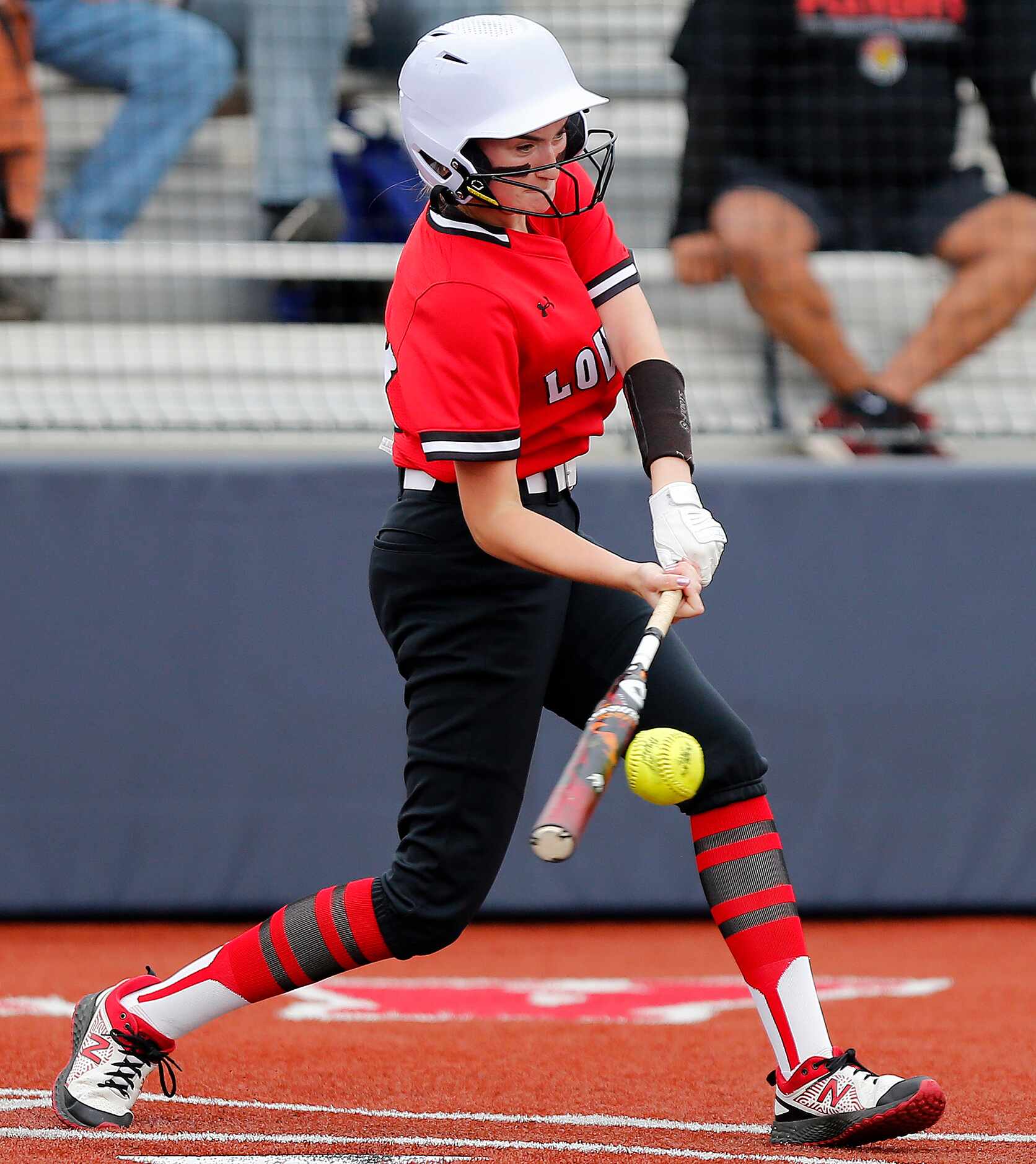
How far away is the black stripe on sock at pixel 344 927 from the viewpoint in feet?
8.15

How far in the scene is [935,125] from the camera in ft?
17.0

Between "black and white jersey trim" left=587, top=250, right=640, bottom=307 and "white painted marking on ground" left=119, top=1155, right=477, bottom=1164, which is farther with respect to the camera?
"black and white jersey trim" left=587, top=250, right=640, bottom=307

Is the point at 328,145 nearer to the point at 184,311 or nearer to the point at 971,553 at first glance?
the point at 184,311

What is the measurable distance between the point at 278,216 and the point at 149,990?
322 cm

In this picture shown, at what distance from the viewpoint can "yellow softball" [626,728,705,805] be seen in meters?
2.19

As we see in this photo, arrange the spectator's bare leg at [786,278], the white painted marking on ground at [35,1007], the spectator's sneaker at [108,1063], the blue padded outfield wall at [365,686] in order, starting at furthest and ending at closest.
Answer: the spectator's bare leg at [786,278] < the blue padded outfield wall at [365,686] < the white painted marking on ground at [35,1007] < the spectator's sneaker at [108,1063]

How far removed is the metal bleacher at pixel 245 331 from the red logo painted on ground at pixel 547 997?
1.67 m

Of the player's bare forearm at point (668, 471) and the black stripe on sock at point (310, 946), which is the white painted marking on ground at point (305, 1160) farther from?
the player's bare forearm at point (668, 471)

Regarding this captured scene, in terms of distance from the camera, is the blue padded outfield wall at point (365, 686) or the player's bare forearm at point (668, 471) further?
the blue padded outfield wall at point (365, 686)

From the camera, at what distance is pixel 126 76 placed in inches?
204

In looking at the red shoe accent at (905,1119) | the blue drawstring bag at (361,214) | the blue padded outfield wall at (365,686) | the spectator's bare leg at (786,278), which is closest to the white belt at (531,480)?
the red shoe accent at (905,1119)

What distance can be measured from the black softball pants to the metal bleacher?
2.30 metres

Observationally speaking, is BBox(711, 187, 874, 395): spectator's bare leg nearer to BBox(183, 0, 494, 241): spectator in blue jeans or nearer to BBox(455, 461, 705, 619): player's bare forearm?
BBox(183, 0, 494, 241): spectator in blue jeans

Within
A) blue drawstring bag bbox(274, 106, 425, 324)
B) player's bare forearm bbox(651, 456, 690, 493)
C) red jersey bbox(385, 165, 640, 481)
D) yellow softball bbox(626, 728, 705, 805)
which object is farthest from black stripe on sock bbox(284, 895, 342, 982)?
blue drawstring bag bbox(274, 106, 425, 324)
